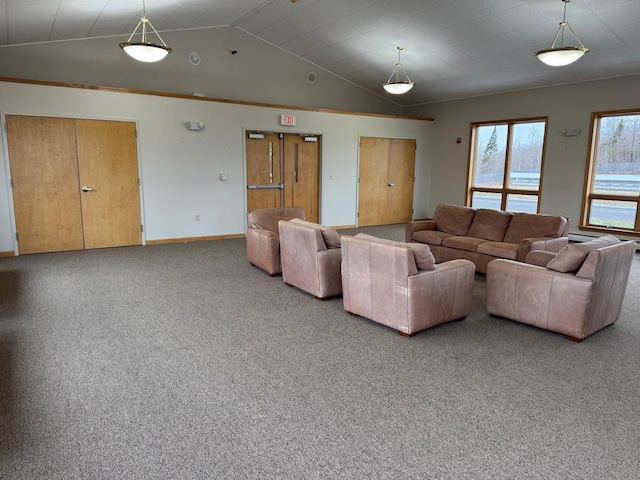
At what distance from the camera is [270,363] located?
302cm

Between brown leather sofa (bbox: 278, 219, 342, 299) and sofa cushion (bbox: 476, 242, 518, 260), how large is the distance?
2138 millimetres

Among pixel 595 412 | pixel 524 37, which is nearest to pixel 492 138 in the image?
pixel 524 37

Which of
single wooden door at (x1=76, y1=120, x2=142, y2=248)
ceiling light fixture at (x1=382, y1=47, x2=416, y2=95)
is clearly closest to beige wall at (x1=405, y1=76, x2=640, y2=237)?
ceiling light fixture at (x1=382, y1=47, x2=416, y2=95)

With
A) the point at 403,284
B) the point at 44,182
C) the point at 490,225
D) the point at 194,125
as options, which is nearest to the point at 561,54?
the point at 490,225

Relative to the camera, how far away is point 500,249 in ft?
17.3

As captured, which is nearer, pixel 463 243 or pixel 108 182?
pixel 463 243

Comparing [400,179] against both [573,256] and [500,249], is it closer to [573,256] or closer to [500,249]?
[500,249]

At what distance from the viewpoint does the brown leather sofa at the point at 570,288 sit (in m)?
A: 3.32

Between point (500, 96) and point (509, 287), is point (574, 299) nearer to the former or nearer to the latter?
point (509, 287)

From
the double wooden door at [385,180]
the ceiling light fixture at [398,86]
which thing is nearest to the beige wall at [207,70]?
the double wooden door at [385,180]

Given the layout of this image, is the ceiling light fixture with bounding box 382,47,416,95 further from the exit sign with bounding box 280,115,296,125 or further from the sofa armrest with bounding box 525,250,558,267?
the sofa armrest with bounding box 525,250,558,267

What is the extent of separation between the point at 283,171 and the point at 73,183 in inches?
147

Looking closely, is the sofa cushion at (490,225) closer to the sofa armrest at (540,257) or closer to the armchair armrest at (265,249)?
the sofa armrest at (540,257)

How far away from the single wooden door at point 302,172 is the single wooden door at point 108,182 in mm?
2924
